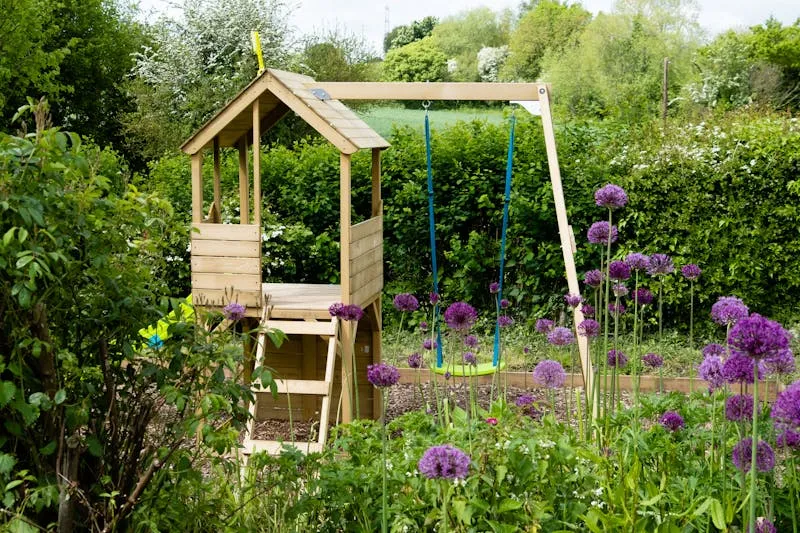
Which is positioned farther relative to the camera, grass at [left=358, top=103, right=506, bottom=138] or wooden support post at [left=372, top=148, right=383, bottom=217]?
grass at [left=358, top=103, right=506, bottom=138]

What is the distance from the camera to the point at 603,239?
354cm

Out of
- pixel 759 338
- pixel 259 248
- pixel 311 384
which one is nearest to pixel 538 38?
pixel 259 248

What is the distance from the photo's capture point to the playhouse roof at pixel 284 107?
17.8 ft

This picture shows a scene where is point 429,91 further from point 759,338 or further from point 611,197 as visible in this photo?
point 759,338

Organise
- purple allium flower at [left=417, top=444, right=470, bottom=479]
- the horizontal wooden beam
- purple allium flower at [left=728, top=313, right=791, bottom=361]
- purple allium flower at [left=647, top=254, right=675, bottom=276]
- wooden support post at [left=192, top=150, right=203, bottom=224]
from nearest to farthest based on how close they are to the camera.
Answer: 1. purple allium flower at [left=728, top=313, right=791, bottom=361]
2. purple allium flower at [left=417, top=444, right=470, bottom=479]
3. purple allium flower at [left=647, top=254, right=675, bottom=276]
4. wooden support post at [left=192, top=150, right=203, bottom=224]
5. the horizontal wooden beam

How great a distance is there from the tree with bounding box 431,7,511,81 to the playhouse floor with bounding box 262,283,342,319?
1879 inches

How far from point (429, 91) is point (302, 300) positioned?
155 centimetres

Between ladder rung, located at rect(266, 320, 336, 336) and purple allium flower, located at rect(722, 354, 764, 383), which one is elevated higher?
purple allium flower, located at rect(722, 354, 764, 383)

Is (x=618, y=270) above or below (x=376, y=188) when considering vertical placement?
below

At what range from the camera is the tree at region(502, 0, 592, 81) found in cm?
4834

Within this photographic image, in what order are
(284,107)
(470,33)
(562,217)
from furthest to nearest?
(470,33) < (284,107) < (562,217)

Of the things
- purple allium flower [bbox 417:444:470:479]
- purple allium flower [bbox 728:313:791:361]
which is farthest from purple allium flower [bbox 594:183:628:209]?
purple allium flower [bbox 417:444:470:479]

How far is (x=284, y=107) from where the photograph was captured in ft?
20.0

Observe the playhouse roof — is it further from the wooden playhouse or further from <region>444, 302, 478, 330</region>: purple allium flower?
<region>444, 302, 478, 330</region>: purple allium flower
